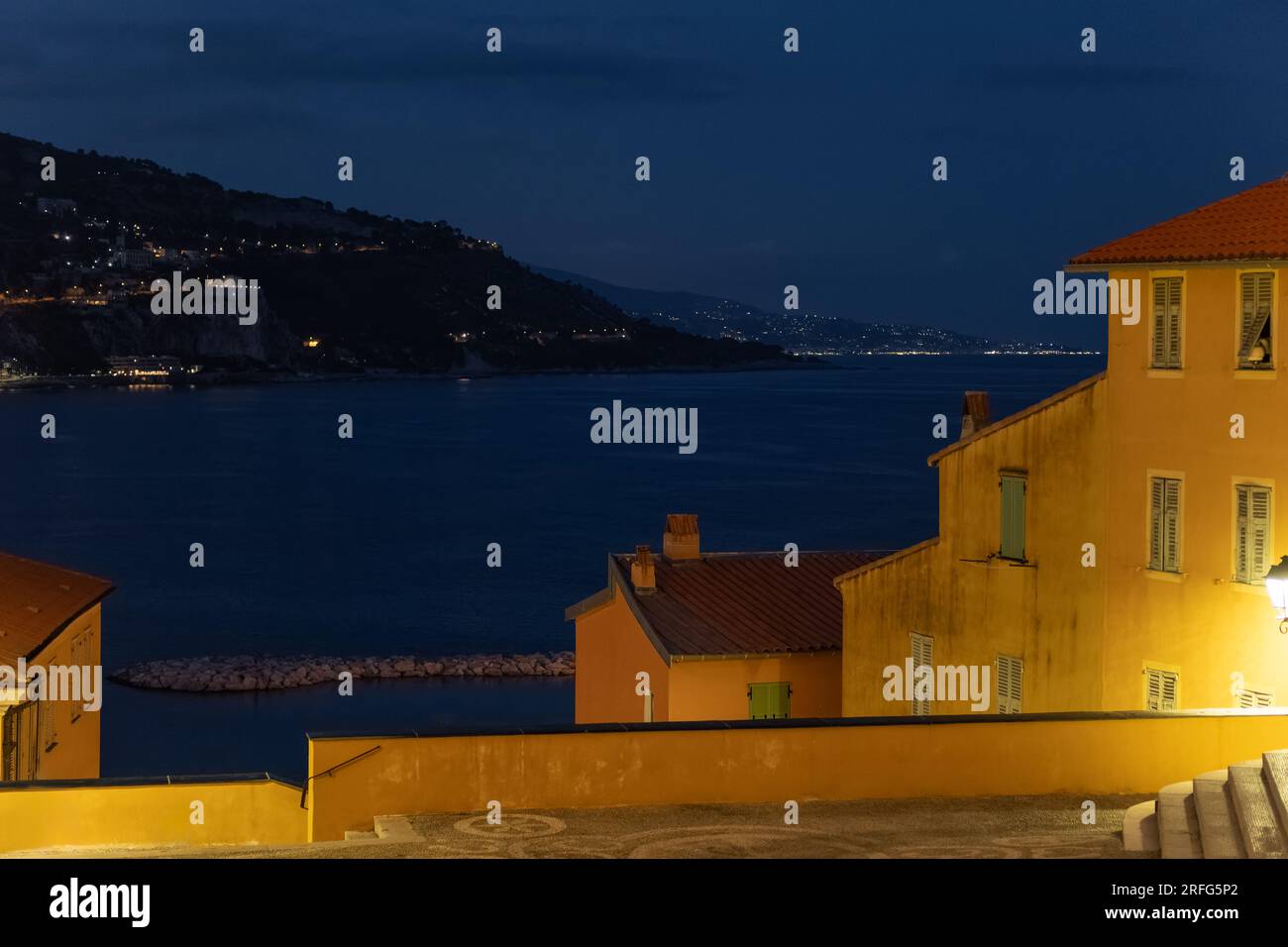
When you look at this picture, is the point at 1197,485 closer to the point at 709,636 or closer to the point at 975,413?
the point at 975,413

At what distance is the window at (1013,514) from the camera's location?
19386mm

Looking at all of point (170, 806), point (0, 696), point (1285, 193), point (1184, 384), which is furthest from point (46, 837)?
point (1285, 193)

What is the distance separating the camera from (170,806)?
1294cm

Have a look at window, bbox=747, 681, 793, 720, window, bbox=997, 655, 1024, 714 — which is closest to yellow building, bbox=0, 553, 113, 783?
window, bbox=747, 681, 793, 720

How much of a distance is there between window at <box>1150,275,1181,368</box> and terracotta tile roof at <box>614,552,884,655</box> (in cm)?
729

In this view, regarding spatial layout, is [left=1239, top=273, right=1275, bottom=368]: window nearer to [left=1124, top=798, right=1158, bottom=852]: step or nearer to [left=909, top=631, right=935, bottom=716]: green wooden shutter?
[left=909, top=631, right=935, bottom=716]: green wooden shutter

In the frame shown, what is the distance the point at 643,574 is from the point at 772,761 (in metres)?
13.8

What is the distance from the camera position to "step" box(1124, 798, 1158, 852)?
9469 mm

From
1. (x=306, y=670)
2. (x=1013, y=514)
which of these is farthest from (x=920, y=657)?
(x=306, y=670)

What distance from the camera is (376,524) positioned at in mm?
94000

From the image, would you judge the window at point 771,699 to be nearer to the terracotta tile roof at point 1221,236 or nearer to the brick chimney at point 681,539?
the brick chimney at point 681,539

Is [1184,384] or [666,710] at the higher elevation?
[1184,384]

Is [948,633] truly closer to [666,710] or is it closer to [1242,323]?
[666,710]
